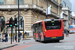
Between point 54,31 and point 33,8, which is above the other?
point 33,8

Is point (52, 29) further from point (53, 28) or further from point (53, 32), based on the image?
point (53, 32)

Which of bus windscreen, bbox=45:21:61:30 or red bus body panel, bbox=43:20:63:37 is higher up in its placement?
bus windscreen, bbox=45:21:61:30

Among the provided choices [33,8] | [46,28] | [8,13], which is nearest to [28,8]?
[33,8]

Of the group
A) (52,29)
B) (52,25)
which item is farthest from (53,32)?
(52,25)

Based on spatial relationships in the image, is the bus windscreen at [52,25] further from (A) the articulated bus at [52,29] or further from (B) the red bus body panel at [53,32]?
(B) the red bus body panel at [53,32]

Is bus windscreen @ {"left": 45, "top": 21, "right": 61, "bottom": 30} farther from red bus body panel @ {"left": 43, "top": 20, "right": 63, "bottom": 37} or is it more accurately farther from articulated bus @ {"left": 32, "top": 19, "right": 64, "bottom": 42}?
red bus body panel @ {"left": 43, "top": 20, "right": 63, "bottom": 37}

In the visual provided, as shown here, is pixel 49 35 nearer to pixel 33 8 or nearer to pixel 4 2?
pixel 33 8

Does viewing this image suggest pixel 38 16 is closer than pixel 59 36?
No

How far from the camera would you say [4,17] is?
52156 millimetres

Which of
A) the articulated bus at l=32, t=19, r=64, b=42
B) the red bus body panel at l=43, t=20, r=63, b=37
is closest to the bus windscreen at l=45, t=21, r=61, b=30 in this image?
the articulated bus at l=32, t=19, r=64, b=42

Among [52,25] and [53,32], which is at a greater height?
[52,25]

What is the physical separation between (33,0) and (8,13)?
6566 mm

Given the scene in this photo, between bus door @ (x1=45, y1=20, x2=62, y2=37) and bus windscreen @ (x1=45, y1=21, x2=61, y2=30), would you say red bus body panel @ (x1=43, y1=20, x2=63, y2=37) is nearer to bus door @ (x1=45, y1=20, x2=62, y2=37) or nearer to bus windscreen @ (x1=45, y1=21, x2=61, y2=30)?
bus door @ (x1=45, y1=20, x2=62, y2=37)

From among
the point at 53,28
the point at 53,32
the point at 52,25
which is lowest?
the point at 53,32
